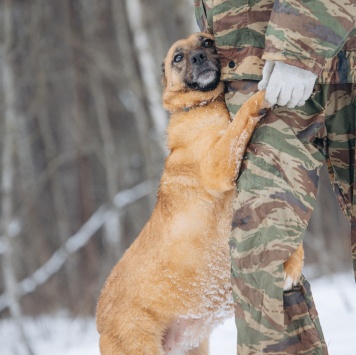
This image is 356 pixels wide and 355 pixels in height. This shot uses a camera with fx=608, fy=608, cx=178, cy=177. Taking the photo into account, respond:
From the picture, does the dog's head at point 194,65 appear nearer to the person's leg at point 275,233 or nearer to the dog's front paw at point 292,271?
the person's leg at point 275,233

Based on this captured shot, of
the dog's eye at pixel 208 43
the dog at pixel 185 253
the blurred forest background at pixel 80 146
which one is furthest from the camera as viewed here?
the blurred forest background at pixel 80 146

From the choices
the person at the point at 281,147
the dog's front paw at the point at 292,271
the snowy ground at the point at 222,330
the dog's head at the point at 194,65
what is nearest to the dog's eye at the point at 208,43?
the dog's head at the point at 194,65

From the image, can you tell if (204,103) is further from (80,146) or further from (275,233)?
(80,146)

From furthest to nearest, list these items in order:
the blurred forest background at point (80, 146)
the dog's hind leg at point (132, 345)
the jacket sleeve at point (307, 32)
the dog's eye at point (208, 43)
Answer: the blurred forest background at point (80, 146) → the dog's eye at point (208, 43) → the dog's hind leg at point (132, 345) → the jacket sleeve at point (307, 32)

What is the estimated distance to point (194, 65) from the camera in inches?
127

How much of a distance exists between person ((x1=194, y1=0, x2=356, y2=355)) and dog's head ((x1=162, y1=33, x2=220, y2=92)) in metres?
0.57

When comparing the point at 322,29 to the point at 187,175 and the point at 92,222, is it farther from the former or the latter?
the point at 92,222

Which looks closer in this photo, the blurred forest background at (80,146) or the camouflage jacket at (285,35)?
the camouflage jacket at (285,35)

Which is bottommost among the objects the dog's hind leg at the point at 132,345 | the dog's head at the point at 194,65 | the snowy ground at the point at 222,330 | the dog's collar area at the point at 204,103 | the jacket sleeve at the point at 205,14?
the snowy ground at the point at 222,330

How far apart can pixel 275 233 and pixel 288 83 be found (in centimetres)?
56

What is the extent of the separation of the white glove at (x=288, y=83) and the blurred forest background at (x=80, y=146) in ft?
14.7

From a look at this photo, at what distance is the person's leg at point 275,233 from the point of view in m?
2.25

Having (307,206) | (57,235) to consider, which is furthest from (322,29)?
(57,235)

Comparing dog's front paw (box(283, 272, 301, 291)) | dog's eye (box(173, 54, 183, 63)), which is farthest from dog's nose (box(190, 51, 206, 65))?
dog's front paw (box(283, 272, 301, 291))
